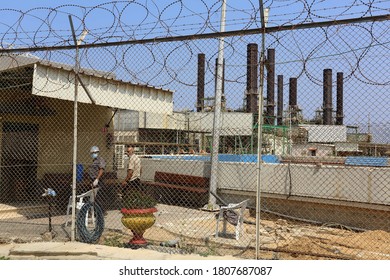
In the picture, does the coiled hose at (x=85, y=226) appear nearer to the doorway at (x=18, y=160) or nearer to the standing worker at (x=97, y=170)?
the standing worker at (x=97, y=170)

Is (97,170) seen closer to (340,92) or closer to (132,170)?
(132,170)

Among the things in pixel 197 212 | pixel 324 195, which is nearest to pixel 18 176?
pixel 197 212

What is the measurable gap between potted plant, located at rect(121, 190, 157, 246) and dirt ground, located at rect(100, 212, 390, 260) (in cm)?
31

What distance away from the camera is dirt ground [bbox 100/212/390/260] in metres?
6.64

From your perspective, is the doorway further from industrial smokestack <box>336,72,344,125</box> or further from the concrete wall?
industrial smokestack <box>336,72,344,125</box>

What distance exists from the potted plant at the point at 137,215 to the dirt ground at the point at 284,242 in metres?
0.31

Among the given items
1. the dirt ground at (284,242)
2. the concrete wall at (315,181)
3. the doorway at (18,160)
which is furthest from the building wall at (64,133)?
the dirt ground at (284,242)

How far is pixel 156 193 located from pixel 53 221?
515 centimetres

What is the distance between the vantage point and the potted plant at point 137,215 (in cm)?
688

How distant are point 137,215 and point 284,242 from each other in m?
3.31

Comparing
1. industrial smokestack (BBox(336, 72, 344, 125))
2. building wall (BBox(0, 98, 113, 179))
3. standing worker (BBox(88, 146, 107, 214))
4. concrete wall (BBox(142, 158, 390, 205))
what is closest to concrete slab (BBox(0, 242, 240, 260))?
standing worker (BBox(88, 146, 107, 214))

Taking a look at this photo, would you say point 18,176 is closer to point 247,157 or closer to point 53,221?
point 53,221

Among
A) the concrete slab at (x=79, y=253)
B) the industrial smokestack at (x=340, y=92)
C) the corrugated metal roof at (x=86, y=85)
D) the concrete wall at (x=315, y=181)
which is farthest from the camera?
the corrugated metal roof at (x=86, y=85)

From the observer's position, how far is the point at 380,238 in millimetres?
8758
